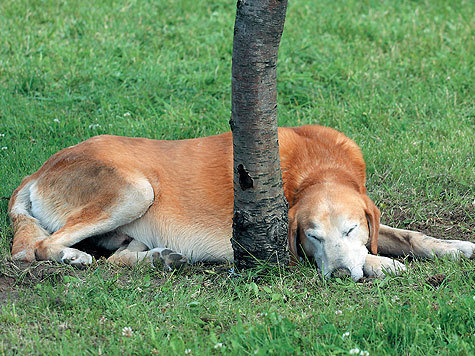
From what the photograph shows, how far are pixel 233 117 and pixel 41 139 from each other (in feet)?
10.5

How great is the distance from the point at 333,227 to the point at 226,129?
262 centimetres

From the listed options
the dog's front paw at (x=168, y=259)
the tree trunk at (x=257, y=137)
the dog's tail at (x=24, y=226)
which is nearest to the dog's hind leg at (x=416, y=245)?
the tree trunk at (x=257, y=137)

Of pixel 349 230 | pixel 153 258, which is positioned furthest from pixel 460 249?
pixel 153 258

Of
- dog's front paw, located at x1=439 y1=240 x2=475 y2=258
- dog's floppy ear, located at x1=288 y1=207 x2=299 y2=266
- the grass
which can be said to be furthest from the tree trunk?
dog's front paw, located at x1=439 y1=240 x2=475 y2=258

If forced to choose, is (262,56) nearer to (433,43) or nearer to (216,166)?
(216,166)

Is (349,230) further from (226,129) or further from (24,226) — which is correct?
(226,129)

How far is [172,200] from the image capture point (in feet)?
15.1

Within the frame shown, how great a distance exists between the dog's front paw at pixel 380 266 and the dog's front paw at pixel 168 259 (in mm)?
1231

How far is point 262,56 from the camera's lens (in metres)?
3.60

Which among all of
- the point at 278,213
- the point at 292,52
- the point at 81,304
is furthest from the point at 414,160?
the point at 81,304

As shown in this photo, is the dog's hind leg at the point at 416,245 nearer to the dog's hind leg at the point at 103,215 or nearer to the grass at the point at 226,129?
the grass at the point at 226,129

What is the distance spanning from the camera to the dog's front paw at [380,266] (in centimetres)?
400

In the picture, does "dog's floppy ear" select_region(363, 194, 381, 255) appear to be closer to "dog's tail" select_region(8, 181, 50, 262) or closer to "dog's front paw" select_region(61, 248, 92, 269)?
"dog's front paw" select_region(61, 248, 92, 269)

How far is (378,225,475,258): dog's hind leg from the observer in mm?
4199
